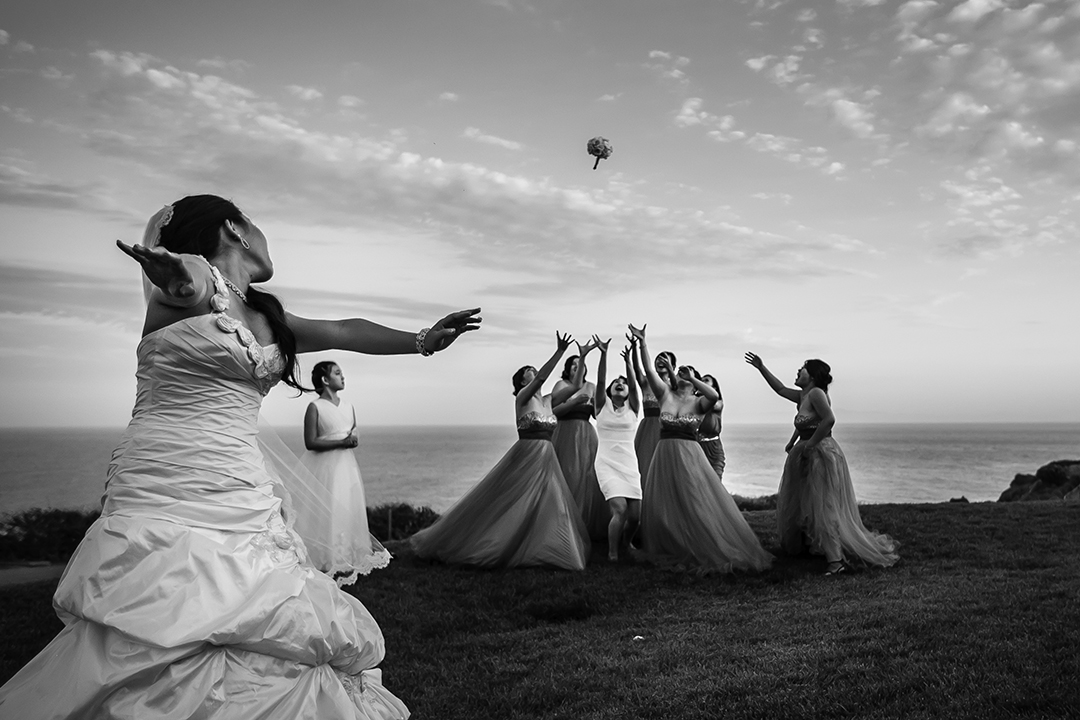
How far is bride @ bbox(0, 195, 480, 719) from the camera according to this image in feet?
7.23

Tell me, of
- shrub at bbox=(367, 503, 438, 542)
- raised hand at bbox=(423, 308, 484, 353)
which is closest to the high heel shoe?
raised hand at bbox=(423, 308, 484, 353)

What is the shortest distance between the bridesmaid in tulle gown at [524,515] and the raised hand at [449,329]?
20.3 ft

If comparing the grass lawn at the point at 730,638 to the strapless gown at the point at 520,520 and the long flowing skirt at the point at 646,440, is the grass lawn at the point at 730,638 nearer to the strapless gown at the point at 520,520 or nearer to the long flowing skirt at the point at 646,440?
the strapless gown at the point at 520,520

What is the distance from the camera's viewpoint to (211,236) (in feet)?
9.13

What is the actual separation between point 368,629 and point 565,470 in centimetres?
841

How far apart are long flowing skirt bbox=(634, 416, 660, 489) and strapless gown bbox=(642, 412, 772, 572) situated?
1622mm

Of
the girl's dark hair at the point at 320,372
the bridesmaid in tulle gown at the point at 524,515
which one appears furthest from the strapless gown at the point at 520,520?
the girl's dark hair at the point at 320,372

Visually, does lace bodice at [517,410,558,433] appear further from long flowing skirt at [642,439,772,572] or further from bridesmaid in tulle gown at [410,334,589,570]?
long flowing skirt at [642,439,772,572]

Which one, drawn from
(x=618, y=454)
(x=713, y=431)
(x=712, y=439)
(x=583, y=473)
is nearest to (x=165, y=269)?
(x=618, y=454)

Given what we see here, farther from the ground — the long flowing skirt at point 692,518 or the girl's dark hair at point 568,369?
the girl's dark hair at point 568,369

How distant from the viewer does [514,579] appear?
27.0ft

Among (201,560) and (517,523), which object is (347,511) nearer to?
(517,523)

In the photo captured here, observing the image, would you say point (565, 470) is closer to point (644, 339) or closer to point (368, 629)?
point (644, 339)

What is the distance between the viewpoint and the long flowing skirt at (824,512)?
8891 mm
